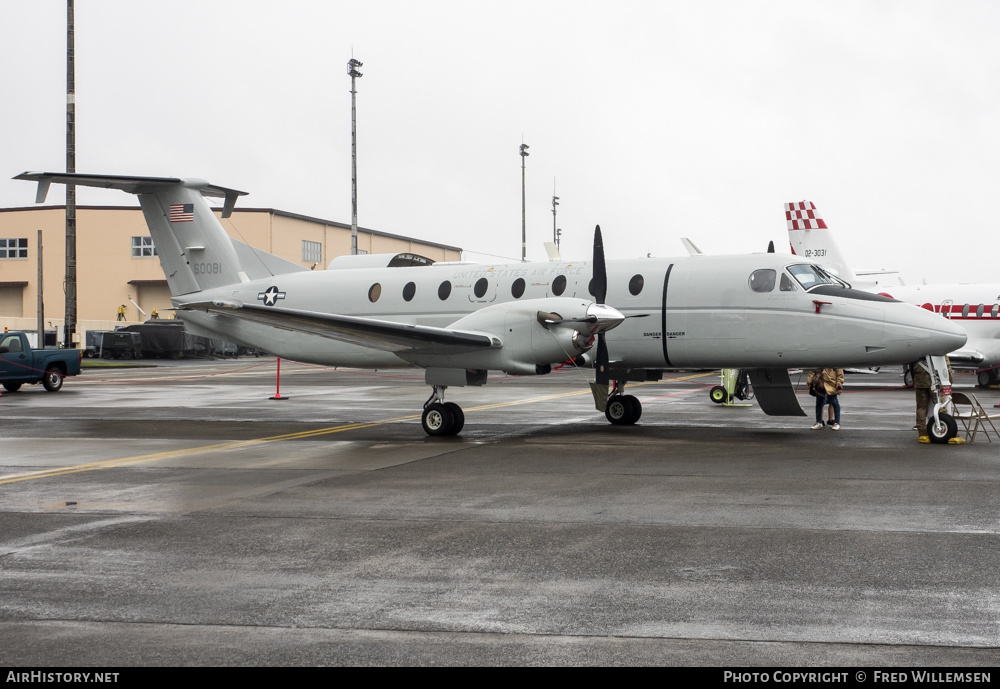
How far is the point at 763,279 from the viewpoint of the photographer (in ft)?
51.1

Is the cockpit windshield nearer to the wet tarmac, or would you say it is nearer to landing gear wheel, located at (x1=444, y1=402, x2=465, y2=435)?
the wet tarmac

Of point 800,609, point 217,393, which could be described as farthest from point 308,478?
point 217,393

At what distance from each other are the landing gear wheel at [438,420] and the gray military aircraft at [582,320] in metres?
0.02

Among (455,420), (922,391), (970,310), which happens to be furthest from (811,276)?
(970,310)

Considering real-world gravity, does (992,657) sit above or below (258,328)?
below

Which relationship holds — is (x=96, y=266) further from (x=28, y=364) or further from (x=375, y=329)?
(x=375, y=329)

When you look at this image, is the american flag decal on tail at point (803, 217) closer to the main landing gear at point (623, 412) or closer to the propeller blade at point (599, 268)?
the main landing gear at point (623, 412)

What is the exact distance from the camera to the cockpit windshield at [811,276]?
604 inches

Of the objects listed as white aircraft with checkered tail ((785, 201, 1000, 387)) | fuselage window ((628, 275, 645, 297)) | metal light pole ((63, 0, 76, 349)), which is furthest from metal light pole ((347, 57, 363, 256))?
fuselage window ((628, 275, 645, 297))

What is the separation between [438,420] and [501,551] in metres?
8.77

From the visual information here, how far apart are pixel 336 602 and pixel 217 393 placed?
2353 cm

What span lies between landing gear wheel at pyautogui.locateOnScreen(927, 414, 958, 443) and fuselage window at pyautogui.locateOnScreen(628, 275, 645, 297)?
5.22 meters

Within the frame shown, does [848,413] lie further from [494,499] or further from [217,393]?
[217,393]

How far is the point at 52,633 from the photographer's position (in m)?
5.10
